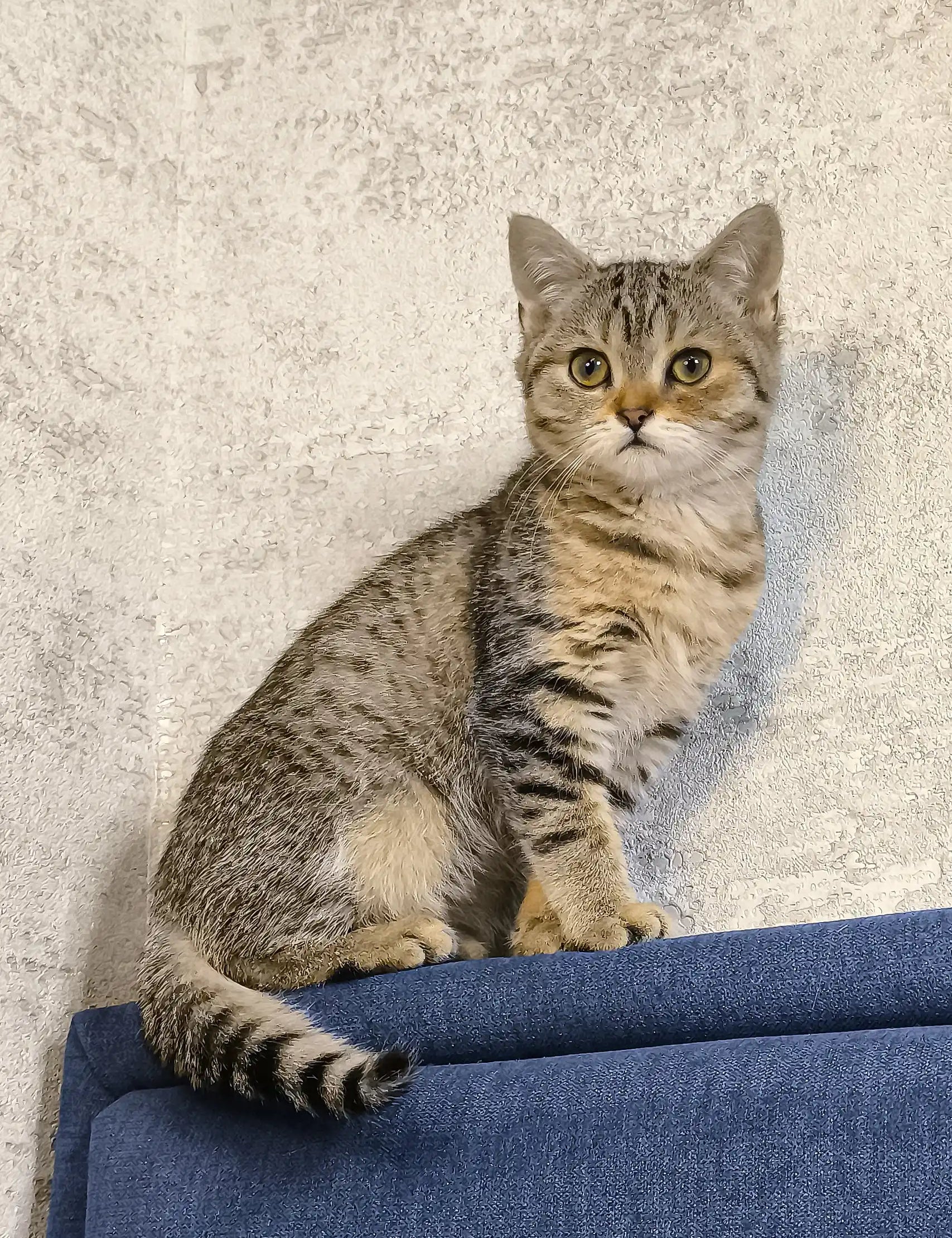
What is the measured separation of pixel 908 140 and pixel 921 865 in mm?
906

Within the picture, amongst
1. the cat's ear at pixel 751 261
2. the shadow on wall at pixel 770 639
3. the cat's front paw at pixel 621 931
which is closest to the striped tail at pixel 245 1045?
the cat's front paw at pixel 621 931

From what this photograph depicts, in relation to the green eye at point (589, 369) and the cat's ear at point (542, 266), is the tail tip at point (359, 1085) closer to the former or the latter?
the green eye at point (589, 369)

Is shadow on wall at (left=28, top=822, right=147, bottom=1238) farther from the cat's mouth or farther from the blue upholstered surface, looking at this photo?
the cat's mouth

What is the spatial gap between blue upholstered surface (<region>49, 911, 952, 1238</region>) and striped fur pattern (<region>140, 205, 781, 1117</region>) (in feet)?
0.29

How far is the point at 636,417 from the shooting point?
1.18 meters

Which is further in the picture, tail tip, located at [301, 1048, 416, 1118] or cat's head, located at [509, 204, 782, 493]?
cat's head, located at [509, 204, 782, 493]

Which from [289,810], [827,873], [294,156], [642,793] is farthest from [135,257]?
[827,873]

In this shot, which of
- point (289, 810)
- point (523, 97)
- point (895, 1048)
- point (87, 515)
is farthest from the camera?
point (523, 97)

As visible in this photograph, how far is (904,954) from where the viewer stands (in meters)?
0.96

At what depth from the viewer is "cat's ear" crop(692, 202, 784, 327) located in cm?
127

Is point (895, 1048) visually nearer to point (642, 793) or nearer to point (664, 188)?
point (642, 793)

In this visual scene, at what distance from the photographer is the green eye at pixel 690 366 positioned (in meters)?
1.24

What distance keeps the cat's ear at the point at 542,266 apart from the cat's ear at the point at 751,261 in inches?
5.7

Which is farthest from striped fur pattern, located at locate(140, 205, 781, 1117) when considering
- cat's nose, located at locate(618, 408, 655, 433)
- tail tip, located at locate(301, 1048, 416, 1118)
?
tail tip, located at locate(301, 1048, 416, 1118)
